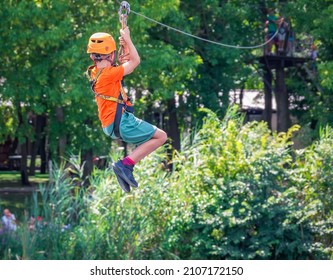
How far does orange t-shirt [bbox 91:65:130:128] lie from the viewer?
8.39 m

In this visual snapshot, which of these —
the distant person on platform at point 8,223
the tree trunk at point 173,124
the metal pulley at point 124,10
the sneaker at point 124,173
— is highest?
the metal pulley at point 124,10

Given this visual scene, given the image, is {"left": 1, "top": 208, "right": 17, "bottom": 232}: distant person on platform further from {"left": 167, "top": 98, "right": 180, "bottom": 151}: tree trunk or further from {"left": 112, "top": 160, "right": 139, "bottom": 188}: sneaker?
{"left": 167, "top": 98, "right": 180, "bottom": 151}: tree trunk

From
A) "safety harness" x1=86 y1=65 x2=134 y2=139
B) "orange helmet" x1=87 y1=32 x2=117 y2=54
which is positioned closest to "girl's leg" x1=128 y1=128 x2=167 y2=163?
"safety harness" x1=86 y1=65 x2=134 y2=139

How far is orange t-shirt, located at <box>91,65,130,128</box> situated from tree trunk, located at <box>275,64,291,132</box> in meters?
20.2

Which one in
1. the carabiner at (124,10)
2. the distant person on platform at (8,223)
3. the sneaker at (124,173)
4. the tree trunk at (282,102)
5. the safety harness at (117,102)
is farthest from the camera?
the tree trunk at (282,102)

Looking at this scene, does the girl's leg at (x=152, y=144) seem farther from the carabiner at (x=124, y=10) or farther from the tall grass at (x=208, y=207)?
the tall grass at (x=208, y=207)

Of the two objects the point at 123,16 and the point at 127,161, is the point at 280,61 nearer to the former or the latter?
the point at 127,161

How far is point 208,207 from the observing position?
55.6 feet

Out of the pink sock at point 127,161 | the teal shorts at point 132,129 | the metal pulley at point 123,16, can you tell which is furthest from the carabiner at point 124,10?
the pink sock at point 127,161

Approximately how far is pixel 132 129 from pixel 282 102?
20.5 metres

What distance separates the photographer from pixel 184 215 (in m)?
16.9

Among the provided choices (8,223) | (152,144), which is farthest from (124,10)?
(8,223)

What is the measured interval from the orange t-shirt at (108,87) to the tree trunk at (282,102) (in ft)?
66.3

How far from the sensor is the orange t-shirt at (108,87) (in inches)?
330
